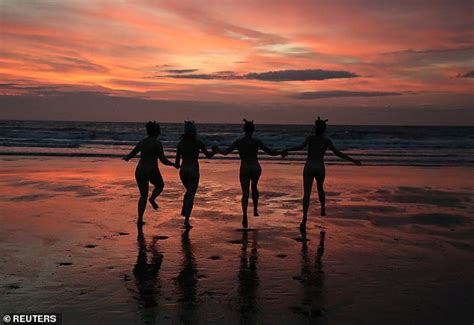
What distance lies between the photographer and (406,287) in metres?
5.58

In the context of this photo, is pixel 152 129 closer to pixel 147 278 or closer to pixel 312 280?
pixel 147 278

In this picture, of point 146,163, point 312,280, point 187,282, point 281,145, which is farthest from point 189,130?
point 281,145

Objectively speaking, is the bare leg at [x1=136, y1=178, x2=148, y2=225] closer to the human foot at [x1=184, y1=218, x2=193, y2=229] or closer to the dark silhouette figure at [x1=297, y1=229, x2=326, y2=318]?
the human foot at [x1=184, y1=218, x2=193, y2=229]

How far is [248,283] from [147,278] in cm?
123

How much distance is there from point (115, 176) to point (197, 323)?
513 inches

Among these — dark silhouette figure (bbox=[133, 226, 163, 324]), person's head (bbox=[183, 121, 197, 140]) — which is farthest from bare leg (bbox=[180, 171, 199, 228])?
dark silhouette figure (bbox=[133, 226, 163, 324])

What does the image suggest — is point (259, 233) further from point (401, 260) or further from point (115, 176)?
point (115, 176)

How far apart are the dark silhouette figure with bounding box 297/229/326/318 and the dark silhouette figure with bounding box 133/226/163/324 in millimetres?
1558

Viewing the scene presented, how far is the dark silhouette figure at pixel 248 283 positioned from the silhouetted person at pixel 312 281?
56 cm

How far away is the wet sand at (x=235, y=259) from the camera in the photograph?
191 inches

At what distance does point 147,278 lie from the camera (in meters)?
5.77

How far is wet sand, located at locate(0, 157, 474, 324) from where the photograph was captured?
4844mm

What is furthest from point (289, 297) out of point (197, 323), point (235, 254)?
point (235, 254)

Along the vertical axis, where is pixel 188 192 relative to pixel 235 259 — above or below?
above
